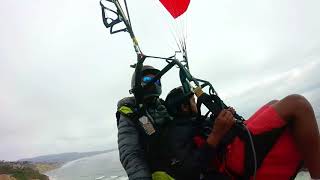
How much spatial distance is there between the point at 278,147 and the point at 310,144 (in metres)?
0.29

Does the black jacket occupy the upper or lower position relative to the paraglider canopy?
lower

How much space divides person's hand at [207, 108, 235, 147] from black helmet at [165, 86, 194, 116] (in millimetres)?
568

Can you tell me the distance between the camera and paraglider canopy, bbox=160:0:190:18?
454cm

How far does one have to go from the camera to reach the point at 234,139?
142 inches

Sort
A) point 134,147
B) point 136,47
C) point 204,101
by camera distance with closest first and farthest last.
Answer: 1. point 204,101
2. point 134,147
3. point 136,47

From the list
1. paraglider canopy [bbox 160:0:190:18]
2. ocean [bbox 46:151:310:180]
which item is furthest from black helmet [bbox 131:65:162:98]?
ocean [bbox 46:151:310:180]

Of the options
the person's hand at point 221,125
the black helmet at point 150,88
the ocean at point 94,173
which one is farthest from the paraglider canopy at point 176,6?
the ocean at point 94,173

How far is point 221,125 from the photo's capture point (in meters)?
3.41

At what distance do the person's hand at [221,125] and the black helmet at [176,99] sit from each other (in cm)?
57

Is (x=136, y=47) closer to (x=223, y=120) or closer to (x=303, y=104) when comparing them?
(x=223, y=120)

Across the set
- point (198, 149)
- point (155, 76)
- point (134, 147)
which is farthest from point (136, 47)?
point (198, 149)

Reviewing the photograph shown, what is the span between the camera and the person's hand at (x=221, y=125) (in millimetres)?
3400

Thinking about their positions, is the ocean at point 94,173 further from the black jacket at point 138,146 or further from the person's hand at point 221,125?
the person's hand at point 221,125

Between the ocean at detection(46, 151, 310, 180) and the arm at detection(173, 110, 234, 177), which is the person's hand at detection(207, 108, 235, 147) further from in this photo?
the ocean at detection(46, 151, 310, 180)
